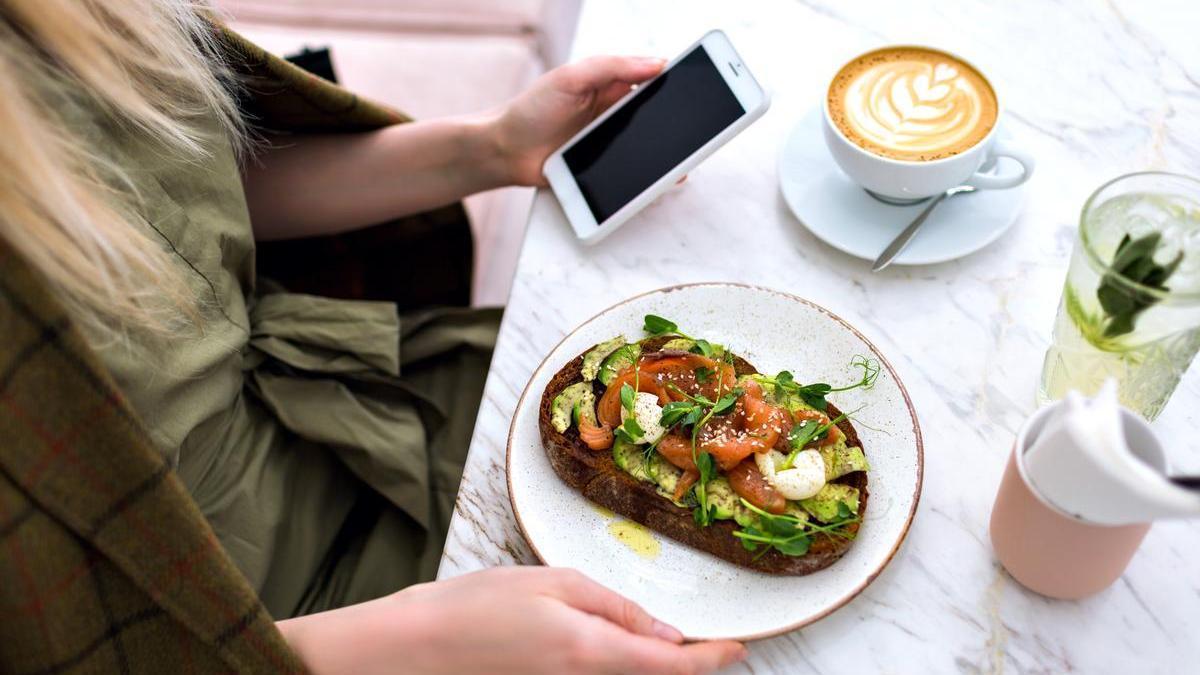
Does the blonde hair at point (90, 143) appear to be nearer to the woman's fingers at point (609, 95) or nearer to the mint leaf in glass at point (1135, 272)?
the woman's fingers at point (609, 95)

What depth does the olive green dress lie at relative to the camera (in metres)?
0.88

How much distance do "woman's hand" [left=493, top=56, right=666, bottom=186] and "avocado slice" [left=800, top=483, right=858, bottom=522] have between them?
443 mm

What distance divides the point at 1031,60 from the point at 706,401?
1.79 ft

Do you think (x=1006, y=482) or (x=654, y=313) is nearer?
(x=1006, y=482)

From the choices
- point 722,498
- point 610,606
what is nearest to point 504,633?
point 610,606

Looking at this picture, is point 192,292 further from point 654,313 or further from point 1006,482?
point 1006,482

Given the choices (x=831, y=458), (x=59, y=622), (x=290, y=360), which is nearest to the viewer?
(x=59, y=622)

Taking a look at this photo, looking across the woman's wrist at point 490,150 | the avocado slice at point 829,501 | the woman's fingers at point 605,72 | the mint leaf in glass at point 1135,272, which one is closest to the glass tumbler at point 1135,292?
the mint leaf in glass at point 1135,272

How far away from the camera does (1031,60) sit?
1047 mm

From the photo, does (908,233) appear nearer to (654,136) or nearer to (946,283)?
(946,283)

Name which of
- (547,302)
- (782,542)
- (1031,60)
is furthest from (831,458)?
(1031,60)

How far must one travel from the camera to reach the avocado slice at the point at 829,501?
2.52 ft

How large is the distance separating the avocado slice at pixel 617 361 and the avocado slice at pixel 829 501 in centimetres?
19

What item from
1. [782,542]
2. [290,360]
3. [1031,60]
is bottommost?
[290,360]
